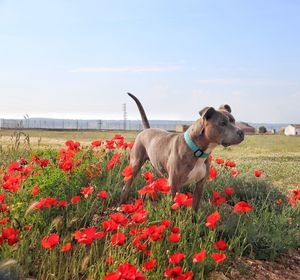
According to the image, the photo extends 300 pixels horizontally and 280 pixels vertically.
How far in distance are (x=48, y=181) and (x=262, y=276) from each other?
3.06 metres

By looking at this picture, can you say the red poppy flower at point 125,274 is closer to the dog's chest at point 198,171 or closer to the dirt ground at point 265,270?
the dirt ground at point 265,270

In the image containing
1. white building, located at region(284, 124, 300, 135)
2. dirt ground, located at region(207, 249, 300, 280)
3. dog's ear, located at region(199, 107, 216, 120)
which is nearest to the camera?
dirt ground, located at region(207, 249, 300, 280)

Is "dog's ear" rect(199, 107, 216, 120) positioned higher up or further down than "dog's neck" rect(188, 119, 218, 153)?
higher up

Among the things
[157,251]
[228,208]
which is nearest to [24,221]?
[157,251]

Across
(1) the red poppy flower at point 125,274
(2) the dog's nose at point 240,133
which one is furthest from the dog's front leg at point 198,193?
(1) the red poppy flower at point 125,274

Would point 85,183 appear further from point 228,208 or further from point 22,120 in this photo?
point 22,120

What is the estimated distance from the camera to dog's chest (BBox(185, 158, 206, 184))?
603 centimetres

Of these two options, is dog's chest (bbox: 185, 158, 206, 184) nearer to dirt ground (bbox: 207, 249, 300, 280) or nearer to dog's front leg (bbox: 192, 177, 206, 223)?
dog's front leg (bbox: 192, 177, 206, 223)

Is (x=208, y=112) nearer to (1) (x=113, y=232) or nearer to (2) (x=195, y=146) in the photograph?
(2) (x=195, y=146)

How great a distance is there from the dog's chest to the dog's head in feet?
1.48

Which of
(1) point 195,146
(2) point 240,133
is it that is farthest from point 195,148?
(2) point 240,133

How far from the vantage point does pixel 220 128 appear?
5.64 m

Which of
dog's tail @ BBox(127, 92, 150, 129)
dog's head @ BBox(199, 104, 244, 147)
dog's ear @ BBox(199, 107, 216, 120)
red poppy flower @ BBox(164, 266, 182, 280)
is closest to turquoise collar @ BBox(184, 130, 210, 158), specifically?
dog's head @ BBox(199, 104, 244, 147)

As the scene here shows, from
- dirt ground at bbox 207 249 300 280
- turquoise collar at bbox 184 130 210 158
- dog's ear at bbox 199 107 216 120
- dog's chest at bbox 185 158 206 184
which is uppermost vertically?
dog's ear at bbox 199 107 216 120
